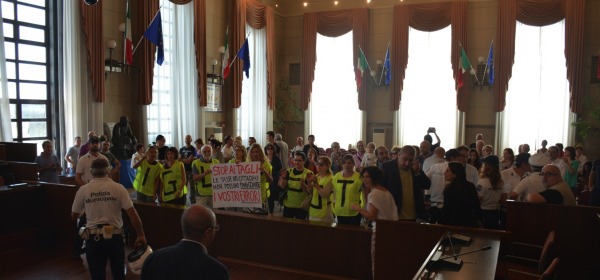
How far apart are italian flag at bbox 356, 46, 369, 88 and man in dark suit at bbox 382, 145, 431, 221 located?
31.7 ft

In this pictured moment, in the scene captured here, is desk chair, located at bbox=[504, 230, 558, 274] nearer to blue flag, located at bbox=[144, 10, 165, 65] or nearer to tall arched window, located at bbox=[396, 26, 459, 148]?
blue flag, located at bbox=[144, 10, 165, 65]

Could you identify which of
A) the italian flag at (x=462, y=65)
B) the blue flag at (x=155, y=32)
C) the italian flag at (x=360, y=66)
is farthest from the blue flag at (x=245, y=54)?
the italian flag at (x=462, y=65)

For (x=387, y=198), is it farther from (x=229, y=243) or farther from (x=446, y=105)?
(x=446, y=105)

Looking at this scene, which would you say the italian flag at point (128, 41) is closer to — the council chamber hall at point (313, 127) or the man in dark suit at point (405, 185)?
the council chamber hall at point (313, 127)

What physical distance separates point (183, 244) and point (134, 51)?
31.1ft

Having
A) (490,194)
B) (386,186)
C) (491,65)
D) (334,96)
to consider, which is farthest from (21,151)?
(491,65)

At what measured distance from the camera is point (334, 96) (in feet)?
54.8

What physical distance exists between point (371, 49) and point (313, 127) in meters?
3.45

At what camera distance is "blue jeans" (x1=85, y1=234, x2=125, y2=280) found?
13.4 ft

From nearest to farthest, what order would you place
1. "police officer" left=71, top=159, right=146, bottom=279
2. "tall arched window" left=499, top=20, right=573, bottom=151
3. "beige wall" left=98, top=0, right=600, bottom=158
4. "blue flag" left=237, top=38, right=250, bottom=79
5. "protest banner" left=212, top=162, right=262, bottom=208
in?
"police officer" left=71, top=159, right=146, bottom=279
"protest banner" left=212, top=162, right=262, bottom=208
"beige wall" left=98, top=0, right=600, bottom=158
"blue flag" left=237, top=38, right=250, bottom=79
"tall arched window" left=499, top=20, right=573, bottom=151

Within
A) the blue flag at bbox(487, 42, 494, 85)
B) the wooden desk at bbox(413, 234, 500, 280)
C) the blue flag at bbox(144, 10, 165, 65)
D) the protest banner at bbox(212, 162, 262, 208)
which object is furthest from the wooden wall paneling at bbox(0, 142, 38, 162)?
the blue flag at bbox(487, 42, 494, 85)

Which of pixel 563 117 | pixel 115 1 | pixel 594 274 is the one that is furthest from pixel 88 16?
pixel 563 117

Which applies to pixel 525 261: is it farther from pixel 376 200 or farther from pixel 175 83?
pixel 175 83

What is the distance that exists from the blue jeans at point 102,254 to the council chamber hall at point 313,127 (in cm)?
13
